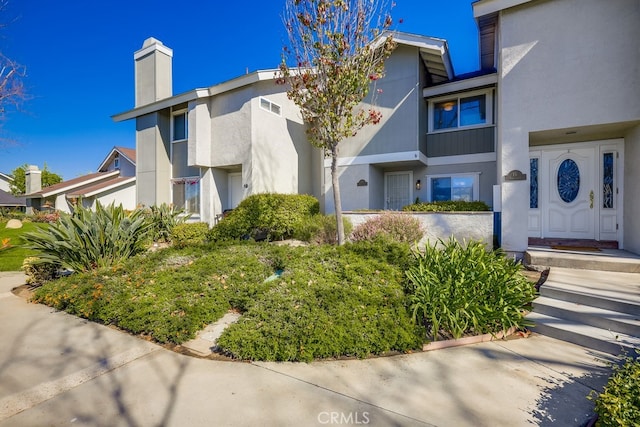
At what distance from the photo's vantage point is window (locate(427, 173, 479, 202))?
10953 mm

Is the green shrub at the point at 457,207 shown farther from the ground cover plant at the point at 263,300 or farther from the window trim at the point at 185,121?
the window trim at the point at 185,121

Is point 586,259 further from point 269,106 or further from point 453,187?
point 269,106

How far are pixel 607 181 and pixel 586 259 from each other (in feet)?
10.4

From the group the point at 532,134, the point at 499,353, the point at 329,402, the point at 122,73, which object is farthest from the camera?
the point at 122,73

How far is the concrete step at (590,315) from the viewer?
3.86 metres

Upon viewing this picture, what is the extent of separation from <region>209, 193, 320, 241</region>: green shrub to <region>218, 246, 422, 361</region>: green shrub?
5.42 metres

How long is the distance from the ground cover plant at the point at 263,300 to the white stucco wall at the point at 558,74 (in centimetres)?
517

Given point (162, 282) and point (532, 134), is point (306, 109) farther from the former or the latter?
point (532, 134)

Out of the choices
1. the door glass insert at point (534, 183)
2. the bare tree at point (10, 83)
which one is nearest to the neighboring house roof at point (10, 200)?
the bare tree at point (10, 83)

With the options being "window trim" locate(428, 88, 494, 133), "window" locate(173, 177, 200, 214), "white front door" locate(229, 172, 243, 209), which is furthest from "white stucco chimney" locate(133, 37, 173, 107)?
"window trim" locate(428, 88, 494, 133)

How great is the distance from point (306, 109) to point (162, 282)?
4721mm

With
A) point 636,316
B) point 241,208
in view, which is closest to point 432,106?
point 241,208

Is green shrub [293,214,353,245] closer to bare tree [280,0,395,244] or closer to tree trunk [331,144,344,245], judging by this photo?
tree trunk [331,144,344,245]

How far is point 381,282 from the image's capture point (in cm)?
461
